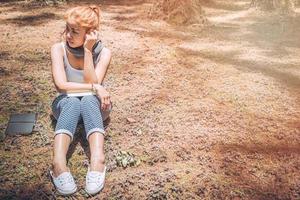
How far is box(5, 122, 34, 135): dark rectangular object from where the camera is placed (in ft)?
14.6

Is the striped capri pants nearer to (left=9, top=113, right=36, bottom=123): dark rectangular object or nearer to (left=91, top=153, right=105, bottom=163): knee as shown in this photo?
(left=91, top=153, right=105, bottom=163): knee

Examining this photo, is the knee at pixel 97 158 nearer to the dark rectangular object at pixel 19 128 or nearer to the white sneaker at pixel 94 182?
the white sneaker at pixel 94 182

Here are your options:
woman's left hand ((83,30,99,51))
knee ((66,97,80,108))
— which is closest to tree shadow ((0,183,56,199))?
knee ((66,97,80,108))

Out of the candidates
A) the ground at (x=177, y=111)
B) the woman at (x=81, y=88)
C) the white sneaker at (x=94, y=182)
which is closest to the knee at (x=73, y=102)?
the woman at (x=81, y=88)

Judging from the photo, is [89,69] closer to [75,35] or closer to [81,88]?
[81,88]

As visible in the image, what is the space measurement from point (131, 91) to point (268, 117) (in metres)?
2.11

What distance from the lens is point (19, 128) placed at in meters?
4.51

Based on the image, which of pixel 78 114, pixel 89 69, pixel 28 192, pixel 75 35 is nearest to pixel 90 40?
pixel 75 35

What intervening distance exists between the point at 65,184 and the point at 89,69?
1.33m

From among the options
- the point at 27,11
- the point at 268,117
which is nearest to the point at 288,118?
the point at 268,117

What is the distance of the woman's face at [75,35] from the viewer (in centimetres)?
392

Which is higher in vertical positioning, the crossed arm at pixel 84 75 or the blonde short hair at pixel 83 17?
the blonde short hair at pixel 83 17

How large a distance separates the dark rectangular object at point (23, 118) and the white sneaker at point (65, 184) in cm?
142

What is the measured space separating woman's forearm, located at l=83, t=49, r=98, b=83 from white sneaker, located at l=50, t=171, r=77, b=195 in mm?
1162
